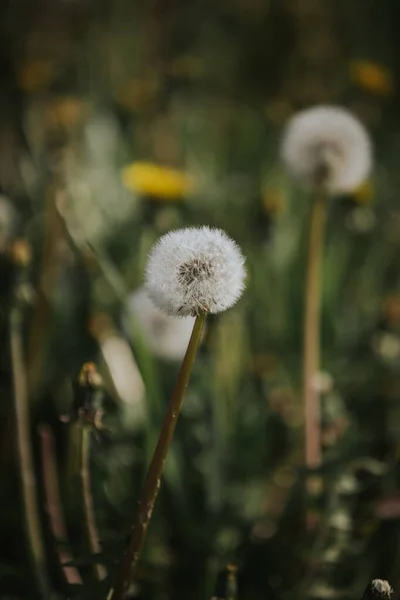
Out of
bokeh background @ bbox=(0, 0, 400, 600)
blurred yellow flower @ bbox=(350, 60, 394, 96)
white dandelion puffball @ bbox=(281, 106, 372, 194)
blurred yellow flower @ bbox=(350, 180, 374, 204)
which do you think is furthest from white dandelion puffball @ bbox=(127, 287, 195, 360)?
blurred yellow flower @ bbox=(350, 60, 394, 96)

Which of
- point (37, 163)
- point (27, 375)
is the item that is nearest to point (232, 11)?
point (37, 163)

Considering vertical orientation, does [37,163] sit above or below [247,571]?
above

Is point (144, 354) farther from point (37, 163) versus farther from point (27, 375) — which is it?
point (37, 163)

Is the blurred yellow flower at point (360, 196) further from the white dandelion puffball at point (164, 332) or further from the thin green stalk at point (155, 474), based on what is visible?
the thin green stalk at point (155, 474)

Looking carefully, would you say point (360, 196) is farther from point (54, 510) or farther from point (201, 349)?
point (54, 510)

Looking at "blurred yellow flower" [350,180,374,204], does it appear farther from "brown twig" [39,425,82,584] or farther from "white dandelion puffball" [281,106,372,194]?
"brown twig" [39,425,82,584]
